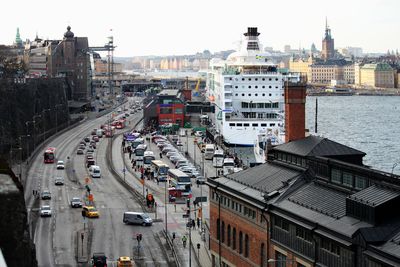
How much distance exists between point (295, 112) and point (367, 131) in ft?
243

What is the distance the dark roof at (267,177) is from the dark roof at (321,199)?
124cm

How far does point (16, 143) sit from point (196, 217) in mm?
25785

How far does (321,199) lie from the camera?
2056 centimetres

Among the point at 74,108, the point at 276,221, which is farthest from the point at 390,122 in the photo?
the point at 276,221

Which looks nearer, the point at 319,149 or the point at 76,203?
the point at 319,149

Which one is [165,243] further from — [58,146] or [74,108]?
[74,108]

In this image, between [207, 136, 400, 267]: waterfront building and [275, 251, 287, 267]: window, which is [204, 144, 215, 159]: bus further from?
[275, 251, 287, 267]: window

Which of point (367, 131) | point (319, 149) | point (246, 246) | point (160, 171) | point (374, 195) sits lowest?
point (367, 131)

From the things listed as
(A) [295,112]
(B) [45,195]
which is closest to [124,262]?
(A) [295,112]

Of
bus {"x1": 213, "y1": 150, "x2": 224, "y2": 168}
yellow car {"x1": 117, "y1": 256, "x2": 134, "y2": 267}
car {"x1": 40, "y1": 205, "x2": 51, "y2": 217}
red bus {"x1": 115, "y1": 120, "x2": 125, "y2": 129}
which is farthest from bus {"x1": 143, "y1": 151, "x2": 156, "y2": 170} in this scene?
red bus {"x1": 115, "y1": 120, "x2": 125, "y2": 129}

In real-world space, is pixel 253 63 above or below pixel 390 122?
above

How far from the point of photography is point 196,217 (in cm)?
3597

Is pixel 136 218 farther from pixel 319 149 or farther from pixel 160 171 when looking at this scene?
pixel 160 171

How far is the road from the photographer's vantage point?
2956cm
